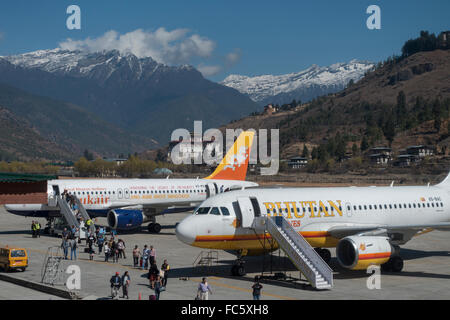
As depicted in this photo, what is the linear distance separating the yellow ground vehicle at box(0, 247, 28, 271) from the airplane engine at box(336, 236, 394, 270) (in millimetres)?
18901

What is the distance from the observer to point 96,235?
4788cm

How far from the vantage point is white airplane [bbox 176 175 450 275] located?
1266 inches

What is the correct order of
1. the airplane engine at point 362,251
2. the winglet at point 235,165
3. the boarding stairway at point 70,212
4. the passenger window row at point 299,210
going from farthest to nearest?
1. the winglet at point 235,165
2. the boarding stairway at point 70,212
3. the passenger window row at point 299,210
4. the airplane engine at point 362,251

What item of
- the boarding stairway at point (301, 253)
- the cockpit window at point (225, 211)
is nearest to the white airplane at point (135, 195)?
the cockpit window at point (225, 211)

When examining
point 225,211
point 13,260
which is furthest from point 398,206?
point 13,260

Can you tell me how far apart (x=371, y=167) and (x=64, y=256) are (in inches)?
6285

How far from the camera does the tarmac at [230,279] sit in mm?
28734

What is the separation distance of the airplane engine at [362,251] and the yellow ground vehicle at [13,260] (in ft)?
62.0

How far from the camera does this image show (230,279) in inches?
1294

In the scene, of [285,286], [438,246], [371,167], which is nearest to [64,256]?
[285,286]

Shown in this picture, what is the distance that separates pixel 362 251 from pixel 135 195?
3078 centimetres

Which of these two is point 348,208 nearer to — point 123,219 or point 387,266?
point 387,266

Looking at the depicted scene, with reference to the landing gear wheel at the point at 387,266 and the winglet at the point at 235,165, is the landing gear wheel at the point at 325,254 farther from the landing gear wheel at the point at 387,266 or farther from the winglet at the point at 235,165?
the winglet at the point at 235,165
